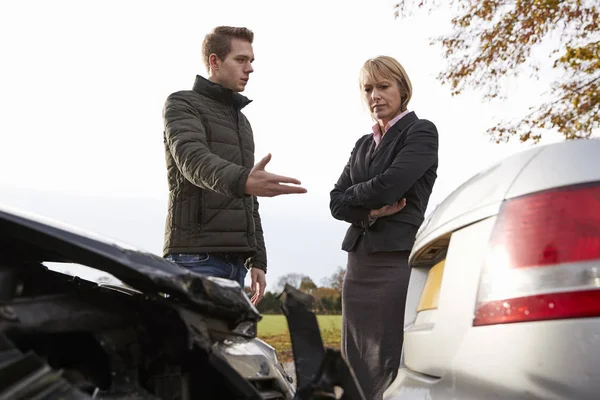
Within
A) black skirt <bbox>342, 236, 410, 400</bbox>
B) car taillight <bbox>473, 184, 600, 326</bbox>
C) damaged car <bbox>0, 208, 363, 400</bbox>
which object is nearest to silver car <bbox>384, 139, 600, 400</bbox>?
car taillight <bbox>473, 184, 600, 326</bbox>

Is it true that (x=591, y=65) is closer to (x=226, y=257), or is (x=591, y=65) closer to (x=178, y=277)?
(x=226, y=257)

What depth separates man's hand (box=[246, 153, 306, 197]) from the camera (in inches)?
98.1

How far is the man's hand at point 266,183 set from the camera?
249 cm

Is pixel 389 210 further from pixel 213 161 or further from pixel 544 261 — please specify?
pixel 544 261

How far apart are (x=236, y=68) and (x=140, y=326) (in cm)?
254

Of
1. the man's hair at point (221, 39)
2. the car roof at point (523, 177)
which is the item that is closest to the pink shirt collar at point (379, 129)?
the man's hair at point (221, 39)

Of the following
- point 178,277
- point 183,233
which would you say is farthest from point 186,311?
point 183,233

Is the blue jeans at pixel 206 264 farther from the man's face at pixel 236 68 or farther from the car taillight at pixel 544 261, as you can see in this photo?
the car taillight at pixel 544 261

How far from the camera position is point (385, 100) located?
3.66 metres

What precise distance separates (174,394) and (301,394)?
0.29m

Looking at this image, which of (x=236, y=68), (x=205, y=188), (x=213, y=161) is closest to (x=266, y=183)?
(x=213, y=161)

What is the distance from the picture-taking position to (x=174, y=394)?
1.56 metres

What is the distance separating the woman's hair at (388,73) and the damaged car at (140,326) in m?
2.24

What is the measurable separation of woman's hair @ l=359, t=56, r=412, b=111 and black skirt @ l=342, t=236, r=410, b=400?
2.87 feet
